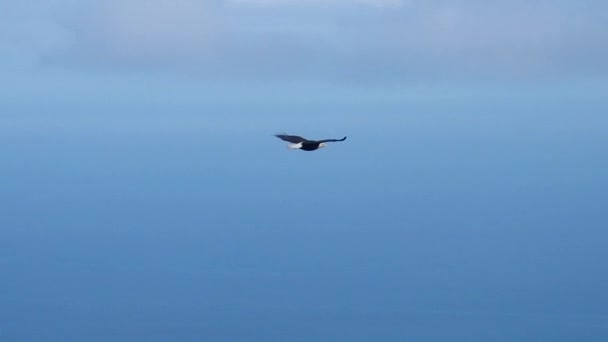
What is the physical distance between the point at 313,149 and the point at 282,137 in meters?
1.02

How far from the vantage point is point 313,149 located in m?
14.6

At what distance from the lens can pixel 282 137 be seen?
15500mm
